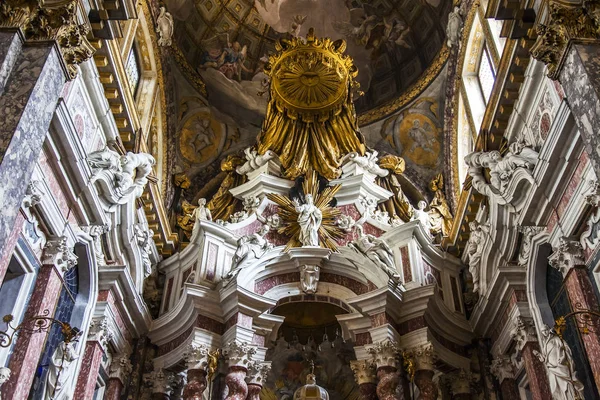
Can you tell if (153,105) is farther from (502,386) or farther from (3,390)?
(502,386)

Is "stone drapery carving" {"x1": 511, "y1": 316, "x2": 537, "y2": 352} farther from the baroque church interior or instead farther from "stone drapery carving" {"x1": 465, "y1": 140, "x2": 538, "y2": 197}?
"stone drapery carving" {"x1": 465, "y1": 140, "x2": 538, "y2": 197}

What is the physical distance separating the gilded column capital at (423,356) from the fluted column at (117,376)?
206 inches

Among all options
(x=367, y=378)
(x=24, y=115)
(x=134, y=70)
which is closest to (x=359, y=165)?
(x=367, y=378)

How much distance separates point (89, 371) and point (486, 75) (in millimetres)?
10369

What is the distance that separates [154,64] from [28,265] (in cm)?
786

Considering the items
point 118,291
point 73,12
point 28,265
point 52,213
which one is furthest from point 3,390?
point 73,12

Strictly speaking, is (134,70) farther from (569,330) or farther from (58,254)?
(569,330)

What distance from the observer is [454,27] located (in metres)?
15.6

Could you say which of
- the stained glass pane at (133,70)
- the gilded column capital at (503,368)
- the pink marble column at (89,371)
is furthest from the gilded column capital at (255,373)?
the stained glass pane at (133,70)

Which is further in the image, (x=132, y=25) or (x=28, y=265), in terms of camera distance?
(x=132, y=25)

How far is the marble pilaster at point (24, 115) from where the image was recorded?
6602 mm

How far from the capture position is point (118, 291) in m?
11.5

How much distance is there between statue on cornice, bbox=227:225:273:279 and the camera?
43.1 feet

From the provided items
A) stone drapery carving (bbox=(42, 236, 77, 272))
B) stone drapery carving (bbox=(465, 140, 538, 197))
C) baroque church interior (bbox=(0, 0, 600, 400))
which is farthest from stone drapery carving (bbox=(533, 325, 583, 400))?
stone drapery carving (bbox=(42, 236, 77, 272))
